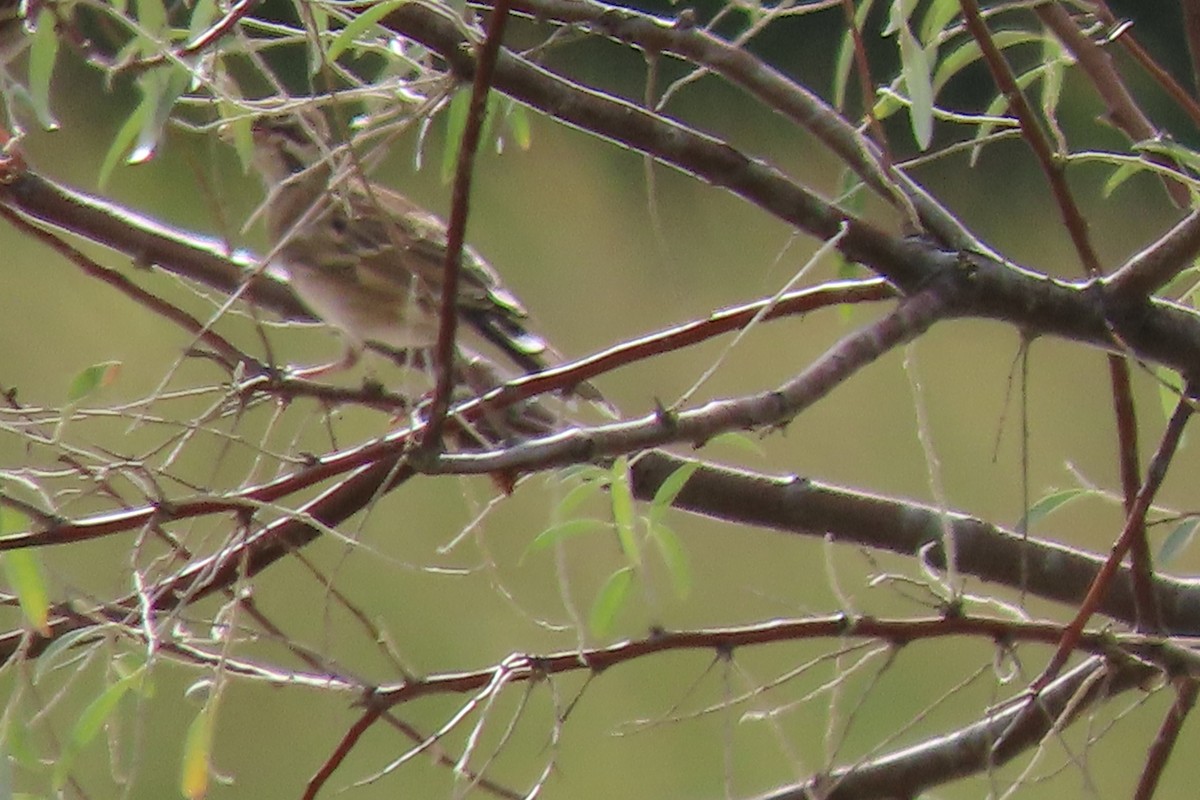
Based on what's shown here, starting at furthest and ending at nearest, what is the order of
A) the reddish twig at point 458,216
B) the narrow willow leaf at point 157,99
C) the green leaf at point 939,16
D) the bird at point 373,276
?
the bird at point 373,276 → the green leaf at point 939,16 → the narrow willow leaf at point 157,99 → the reddish twig at point 458,216

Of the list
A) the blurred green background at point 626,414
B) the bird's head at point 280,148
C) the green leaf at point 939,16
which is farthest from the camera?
the blurred green background at point 626,414

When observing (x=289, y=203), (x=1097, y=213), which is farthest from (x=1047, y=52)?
(x=1097, y=213)

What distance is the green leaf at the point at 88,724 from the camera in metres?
0.50

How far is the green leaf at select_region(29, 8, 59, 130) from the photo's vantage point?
497 mm

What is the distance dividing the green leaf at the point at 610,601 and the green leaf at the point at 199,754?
0.51 ft

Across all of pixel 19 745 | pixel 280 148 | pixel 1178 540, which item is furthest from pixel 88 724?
pixel 280 148

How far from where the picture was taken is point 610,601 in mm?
583

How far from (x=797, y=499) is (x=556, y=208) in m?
0.98

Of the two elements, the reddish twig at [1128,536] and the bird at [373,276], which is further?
the bird at [373,276]

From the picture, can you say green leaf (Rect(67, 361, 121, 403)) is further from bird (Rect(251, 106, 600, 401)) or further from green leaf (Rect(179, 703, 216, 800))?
bird (Rect(251, 106, 600, 401))

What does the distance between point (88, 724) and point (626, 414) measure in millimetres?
878

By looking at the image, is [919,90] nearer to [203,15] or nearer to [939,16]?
[939,16]

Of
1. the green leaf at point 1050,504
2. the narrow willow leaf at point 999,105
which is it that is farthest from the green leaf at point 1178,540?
the narrow willow leaf at point 999,105

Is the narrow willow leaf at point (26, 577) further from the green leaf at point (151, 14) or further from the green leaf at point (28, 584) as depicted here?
the green leaf at point (151, 14)
